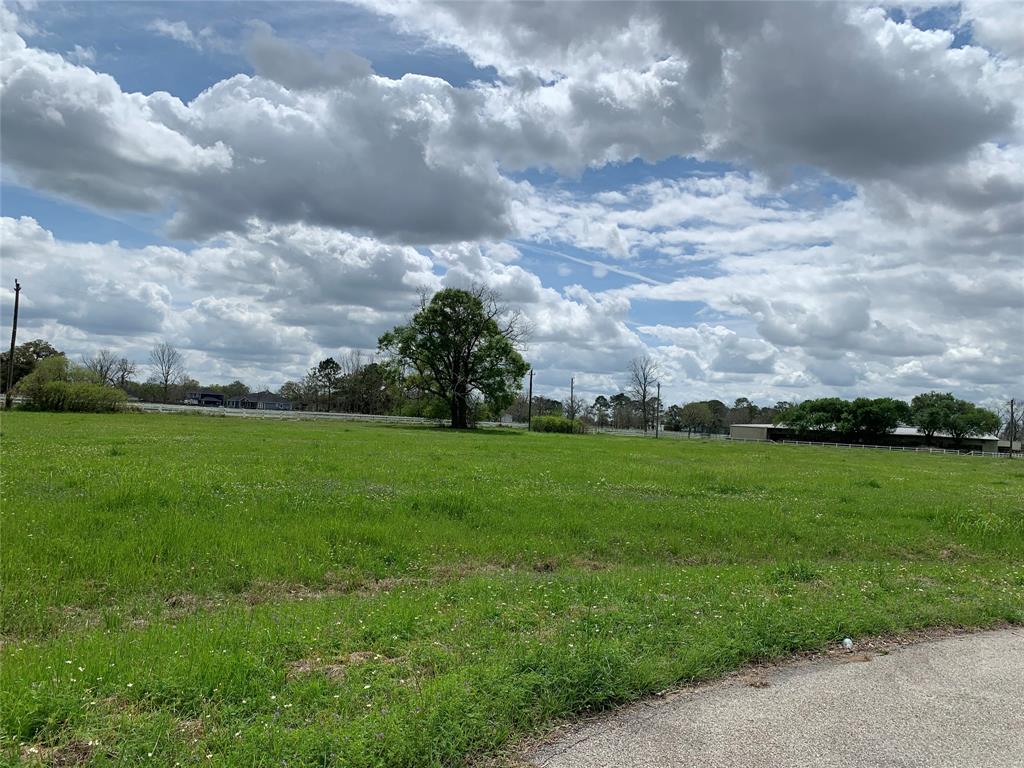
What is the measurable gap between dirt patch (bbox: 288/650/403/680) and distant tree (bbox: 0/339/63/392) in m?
91.9

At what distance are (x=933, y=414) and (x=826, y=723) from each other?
112 m

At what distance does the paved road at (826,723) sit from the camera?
396cm

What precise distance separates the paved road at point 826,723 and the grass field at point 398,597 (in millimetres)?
347

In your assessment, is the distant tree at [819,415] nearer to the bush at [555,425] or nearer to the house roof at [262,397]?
the bush at [555,425]

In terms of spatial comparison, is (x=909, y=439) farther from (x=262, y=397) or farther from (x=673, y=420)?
(x=262, y=397)

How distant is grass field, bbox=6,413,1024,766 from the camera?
162 inches

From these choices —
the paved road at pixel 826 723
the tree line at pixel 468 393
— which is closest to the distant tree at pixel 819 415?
the tree line at pixel 468 393

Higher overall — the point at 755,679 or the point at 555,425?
the point at 555,425

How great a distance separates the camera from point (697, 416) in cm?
12850

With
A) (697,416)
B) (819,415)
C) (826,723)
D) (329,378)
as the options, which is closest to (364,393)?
(329,378)

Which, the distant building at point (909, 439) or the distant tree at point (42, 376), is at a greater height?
the distant tree at point (42, 376)

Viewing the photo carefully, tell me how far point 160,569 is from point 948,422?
114232 mm

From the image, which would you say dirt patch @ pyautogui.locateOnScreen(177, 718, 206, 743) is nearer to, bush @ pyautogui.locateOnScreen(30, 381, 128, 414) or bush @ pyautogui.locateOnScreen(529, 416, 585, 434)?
bush @ pyautogui.locateOnScreen(30, 381, 128, 414)

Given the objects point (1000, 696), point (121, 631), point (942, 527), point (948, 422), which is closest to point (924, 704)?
point (1000, 696)
